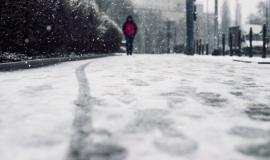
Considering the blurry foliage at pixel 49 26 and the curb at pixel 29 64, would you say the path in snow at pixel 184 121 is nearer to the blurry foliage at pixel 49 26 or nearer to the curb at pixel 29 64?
the curb at pixel 29 64

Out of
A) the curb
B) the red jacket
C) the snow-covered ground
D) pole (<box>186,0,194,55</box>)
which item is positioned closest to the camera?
the snow-covered ground

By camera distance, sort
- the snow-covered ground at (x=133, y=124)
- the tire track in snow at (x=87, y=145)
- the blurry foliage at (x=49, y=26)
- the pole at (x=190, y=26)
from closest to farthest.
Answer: the tire track in snow at (x=87, y=145) < the snow-covered ground at (x=133, y=124) < the blurry foliage at (x=49, y=26) < the pole at (x=190, y=26)

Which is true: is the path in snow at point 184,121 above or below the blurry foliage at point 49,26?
below

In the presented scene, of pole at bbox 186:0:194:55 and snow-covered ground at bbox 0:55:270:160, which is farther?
pole at bbox 186:0:194:55

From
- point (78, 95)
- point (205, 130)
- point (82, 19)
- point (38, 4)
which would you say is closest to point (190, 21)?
point (82, 19)

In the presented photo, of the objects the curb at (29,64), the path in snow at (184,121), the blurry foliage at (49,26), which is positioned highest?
the blurry foliage at (49,26)

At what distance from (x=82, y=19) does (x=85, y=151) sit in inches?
562

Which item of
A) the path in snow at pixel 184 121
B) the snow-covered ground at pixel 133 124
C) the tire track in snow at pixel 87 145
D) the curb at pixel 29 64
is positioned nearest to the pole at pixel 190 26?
the curb at pixel 29 64

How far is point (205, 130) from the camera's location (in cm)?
280

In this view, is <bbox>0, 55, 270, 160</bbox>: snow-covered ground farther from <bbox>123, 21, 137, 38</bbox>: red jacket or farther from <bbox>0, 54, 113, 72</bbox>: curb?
<bbox>123, 21, 137, 38</bbox>: red jacket

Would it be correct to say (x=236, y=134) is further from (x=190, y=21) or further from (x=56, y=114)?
(x=190, y=21)

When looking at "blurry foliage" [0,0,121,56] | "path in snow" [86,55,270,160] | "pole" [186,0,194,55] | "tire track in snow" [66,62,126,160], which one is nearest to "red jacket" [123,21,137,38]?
"blurry foliage" [0,0,121,56]

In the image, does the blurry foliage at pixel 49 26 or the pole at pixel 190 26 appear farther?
the pole at pixel 190 26

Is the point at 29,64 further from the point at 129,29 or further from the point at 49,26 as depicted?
the point at 129,29
